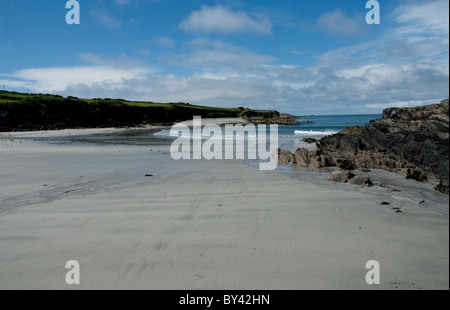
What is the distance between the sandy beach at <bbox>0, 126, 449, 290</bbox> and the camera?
12.5ft

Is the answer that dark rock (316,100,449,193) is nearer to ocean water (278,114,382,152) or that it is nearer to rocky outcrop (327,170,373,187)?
rocky outcrop (327,170,373,187)

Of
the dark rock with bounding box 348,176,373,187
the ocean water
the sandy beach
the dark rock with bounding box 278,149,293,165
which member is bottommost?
the sandy beach

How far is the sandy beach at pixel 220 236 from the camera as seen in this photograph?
3.80 m

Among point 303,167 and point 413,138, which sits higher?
point 413,138

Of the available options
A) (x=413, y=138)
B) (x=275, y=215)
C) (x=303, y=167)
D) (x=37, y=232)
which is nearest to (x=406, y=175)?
(x=413, y=138)

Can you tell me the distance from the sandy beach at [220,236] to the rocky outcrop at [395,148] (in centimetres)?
284

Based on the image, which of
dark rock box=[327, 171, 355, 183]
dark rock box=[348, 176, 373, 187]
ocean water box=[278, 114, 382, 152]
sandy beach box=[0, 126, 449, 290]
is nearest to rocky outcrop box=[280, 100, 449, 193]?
dark rock box=[348, 176, 373, 187]

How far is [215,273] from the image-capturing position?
3.95m

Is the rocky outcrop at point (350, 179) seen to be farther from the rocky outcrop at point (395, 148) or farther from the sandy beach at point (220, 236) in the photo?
the rocky outcrop at point (395, 148)

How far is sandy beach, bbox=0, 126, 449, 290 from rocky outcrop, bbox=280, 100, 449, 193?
9.31ft

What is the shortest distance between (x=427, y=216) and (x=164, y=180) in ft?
24.4

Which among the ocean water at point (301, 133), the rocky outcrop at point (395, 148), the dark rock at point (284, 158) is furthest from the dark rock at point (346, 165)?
the ocean water at point (301, 133)
